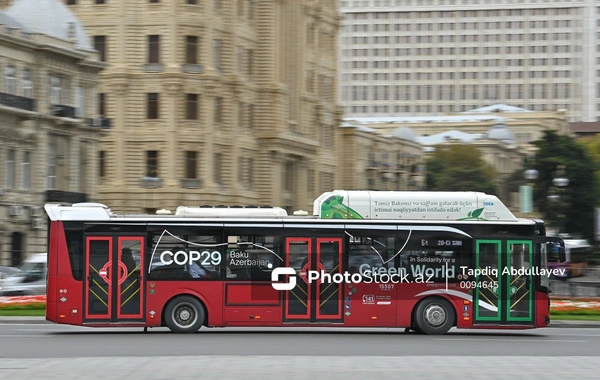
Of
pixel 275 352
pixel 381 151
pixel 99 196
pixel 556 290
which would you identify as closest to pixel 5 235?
pixel 99 196

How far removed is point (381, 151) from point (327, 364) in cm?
10635

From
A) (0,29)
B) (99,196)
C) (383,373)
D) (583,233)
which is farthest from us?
(583,233)

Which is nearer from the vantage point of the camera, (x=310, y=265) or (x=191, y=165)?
(x=310, y=265)

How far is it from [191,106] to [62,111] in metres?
17.4

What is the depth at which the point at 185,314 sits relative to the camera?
28469mm

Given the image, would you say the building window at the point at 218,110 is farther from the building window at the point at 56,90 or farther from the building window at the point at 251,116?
the building window at the point at 56,90

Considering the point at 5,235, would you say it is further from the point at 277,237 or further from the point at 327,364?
the point at 327,364

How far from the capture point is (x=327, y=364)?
20.1 metres

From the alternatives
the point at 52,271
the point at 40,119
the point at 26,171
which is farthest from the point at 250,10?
the point at 52,271

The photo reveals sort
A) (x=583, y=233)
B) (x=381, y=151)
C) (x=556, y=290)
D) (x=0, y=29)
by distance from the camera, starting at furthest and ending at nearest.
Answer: (x=381, y=151) → (x=583, y=233) → (x=0, y=29) → (x=556, y=290)

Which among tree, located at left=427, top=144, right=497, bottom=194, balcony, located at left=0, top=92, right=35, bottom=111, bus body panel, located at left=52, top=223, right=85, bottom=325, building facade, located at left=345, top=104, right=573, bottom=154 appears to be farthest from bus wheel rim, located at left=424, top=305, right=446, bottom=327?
building facade, located at left=345, top=104, right=573, bottom=154

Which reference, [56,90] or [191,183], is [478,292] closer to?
[56,90]

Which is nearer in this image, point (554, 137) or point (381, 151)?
point (554, 137)

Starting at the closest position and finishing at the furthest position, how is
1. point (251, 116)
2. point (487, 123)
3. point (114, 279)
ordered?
point (114, 279), point (251, 116), point (487, 123)
